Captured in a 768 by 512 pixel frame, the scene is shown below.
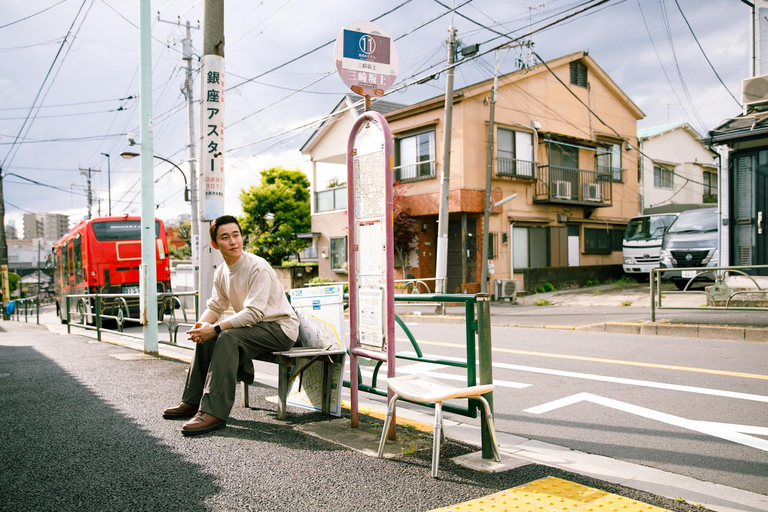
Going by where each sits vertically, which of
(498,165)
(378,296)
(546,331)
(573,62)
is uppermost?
(573,62)

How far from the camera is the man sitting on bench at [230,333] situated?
4.04 metres

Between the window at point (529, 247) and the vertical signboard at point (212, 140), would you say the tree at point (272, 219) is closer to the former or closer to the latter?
the window at point (529, 247)

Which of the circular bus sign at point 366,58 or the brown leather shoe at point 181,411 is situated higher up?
the circular bus sign at point 366,58

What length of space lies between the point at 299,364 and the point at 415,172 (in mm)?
18335

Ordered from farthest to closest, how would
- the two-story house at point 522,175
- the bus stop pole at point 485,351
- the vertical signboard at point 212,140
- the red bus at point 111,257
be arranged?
1. the two-story house at point 522,175
2. the red bus at point 111,257
3. the vertical signboard at point 212,140
4. the bus stop pole at point 485,351

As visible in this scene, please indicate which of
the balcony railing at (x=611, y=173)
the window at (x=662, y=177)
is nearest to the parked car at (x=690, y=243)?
the balcony railing at (x=611, y=173)

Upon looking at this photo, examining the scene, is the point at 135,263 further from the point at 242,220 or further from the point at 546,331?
the point at 546,331

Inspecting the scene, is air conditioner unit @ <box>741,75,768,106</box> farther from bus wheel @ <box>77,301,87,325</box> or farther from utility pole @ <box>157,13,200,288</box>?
utility pole @ <box>157,13,200,288</box>

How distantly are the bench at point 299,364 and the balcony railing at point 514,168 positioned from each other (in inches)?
693

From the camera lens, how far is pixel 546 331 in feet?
36.6

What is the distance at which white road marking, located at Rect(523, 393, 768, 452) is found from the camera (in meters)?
4.14

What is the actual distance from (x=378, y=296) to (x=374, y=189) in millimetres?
761

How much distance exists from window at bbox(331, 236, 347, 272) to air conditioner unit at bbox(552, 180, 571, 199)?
9416mm

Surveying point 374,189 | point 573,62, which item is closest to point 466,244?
point 573,62
